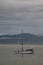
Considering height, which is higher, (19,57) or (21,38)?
(21,38)

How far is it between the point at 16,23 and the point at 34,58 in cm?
47

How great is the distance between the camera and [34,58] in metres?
1.01

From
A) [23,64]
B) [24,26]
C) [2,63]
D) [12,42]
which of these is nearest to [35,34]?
[24,26]

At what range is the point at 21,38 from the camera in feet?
3.28

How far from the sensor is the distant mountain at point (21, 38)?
992 mm

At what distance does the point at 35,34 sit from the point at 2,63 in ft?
1.76

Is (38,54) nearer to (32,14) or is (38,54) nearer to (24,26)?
(24,26)

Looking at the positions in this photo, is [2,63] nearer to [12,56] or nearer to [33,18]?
[12,56]

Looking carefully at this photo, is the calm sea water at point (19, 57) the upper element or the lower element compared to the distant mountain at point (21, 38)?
lower

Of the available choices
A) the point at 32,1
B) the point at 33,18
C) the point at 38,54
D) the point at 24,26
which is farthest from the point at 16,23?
the point at 38,54

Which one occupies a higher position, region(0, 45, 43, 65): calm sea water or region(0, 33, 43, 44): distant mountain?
region(0, 33, 43, 44): distant mountain

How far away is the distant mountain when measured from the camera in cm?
99

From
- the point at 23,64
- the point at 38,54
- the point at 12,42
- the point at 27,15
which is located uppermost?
the point at 27,15

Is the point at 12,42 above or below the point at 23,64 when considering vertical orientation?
above
